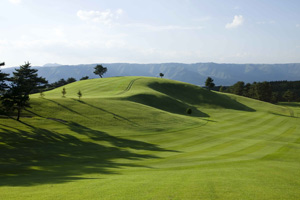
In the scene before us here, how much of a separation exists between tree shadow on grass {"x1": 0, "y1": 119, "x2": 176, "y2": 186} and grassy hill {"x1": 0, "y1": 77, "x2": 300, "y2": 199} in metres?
0.11

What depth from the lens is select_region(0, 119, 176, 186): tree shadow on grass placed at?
24344 mm

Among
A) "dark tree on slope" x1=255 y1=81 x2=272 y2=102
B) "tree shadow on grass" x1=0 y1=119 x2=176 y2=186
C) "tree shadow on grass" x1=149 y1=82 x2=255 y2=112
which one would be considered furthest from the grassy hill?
"dark tree on slope" x1=255 y1=81 x2=272 y2=102

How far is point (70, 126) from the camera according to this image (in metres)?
48.6

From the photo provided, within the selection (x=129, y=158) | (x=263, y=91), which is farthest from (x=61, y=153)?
(x=263, y=91)

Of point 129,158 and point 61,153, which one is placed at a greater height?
point 129,158

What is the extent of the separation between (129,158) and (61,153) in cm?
1019

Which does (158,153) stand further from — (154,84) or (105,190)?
(154,84)

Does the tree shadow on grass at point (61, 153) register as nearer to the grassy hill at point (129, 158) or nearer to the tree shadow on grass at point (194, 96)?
the grassy hill at point (129, 158)

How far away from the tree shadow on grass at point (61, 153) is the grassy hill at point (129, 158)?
111 millimetres

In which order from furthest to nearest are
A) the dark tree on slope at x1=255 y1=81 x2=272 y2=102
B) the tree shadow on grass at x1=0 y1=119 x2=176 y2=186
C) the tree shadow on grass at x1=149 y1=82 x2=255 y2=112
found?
the dark tree on slope at x1=255 y1=81 x2=272 y2=102
the tree shadow on grass at x1=149 y1=82 x2=255 y2=112
the tree shadow on grass at x1=0 y1=119 x2=176 y2=186

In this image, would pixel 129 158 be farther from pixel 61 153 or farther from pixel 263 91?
pixel 263 91

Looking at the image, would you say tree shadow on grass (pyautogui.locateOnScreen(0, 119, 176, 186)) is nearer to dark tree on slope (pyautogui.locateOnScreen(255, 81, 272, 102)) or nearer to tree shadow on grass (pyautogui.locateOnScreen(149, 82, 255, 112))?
tree shadow on grass (pyautogui.locateOnScreen(149, 82, 255, 112))

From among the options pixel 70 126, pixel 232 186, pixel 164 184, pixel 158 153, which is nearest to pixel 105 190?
pixel 164 184

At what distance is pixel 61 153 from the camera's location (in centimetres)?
3362
